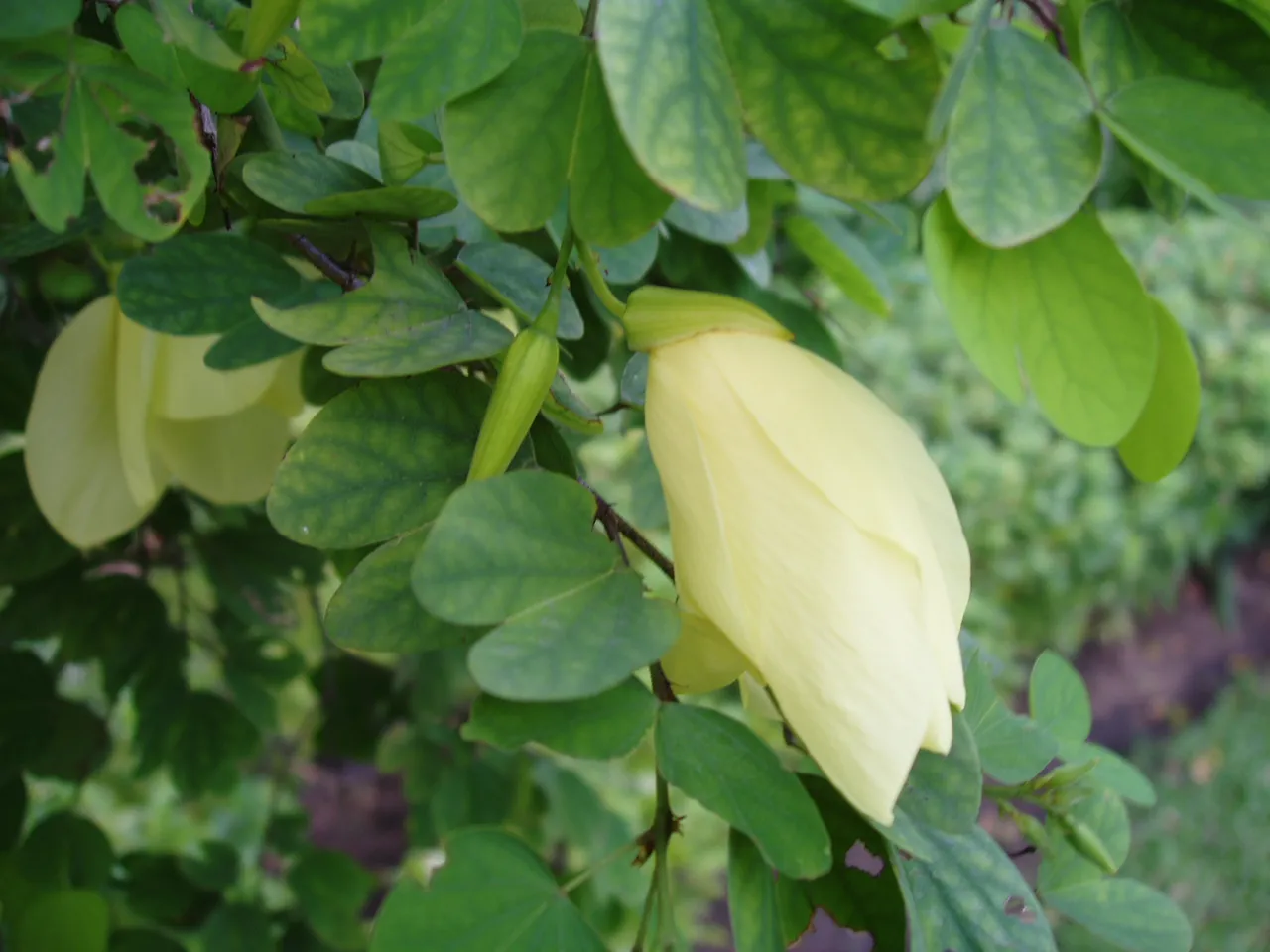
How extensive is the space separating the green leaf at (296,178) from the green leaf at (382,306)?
0.02 metres

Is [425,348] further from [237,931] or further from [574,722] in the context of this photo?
[237,931]

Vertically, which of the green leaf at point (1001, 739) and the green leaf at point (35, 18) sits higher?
the green leaf at point (35, 18)

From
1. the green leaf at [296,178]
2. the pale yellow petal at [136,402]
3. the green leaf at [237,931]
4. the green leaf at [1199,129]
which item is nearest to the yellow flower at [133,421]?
the pale yellow petal at [136,402]

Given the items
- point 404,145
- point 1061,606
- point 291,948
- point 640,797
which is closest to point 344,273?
point 404,145

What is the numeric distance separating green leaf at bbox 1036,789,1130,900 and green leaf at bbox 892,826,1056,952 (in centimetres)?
8

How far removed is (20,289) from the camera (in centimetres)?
61

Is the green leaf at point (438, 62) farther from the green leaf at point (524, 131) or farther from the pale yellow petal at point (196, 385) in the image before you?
the pale yellow petal at point (196, 385)

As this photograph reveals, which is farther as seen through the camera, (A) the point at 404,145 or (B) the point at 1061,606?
(B) the point at 1061,606

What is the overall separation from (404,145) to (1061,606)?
2.91 metres

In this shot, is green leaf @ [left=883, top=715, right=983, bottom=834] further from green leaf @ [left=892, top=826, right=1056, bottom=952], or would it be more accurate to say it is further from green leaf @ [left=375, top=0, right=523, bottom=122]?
green leaf @ [left=375, top=0, right=523, bottom=122]

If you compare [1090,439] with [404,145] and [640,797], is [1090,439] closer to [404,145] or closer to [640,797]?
[404,145]

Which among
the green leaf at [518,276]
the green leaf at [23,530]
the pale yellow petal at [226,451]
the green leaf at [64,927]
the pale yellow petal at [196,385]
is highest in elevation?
the green leaf at [518,276]

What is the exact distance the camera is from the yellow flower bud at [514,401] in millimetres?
297

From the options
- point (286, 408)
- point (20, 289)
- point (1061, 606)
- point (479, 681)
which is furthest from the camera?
point (1061, 606)
